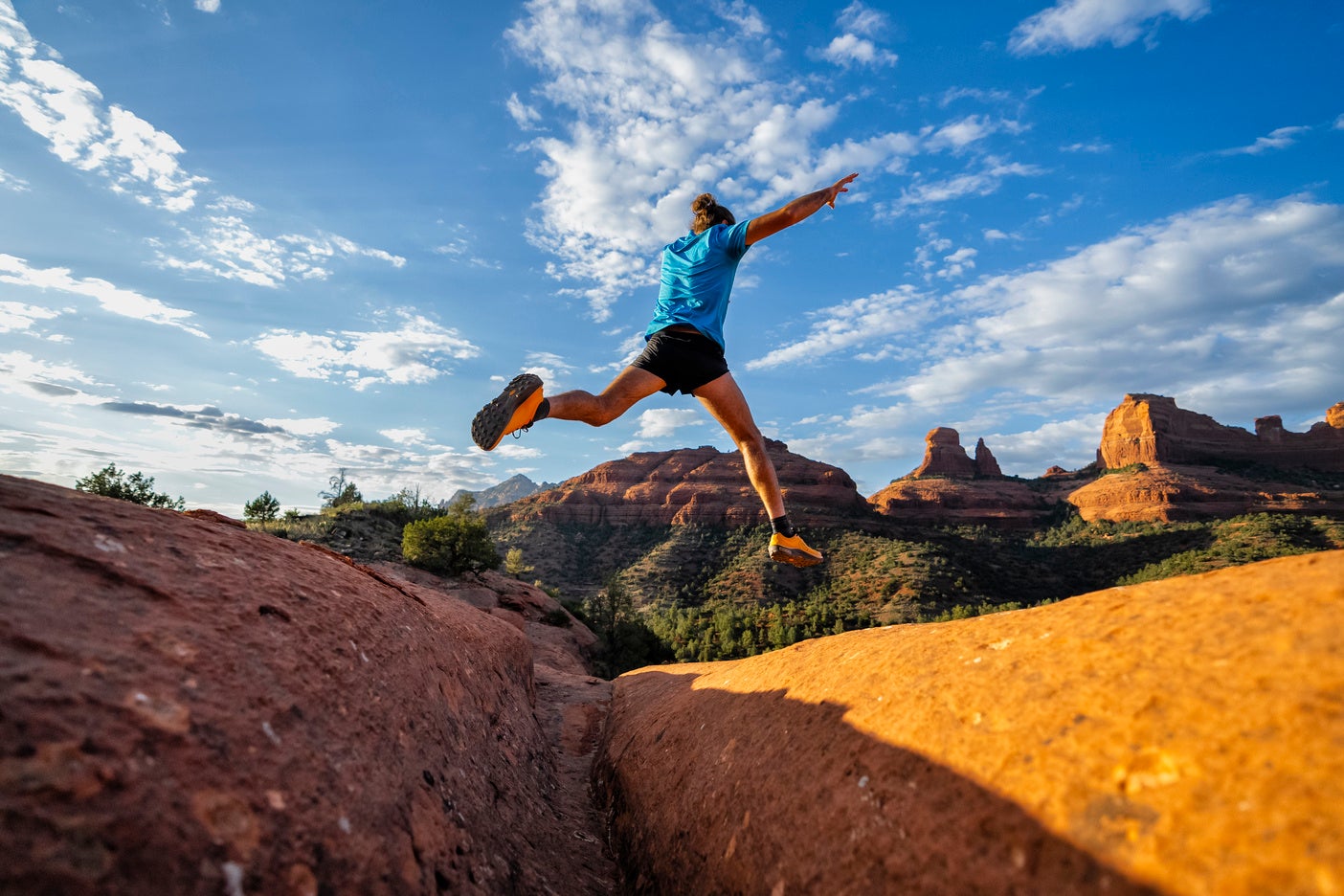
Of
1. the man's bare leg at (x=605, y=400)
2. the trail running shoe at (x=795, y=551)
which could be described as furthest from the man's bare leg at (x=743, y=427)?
the man's bare leg at (x=605, y=400)

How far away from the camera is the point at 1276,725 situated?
4.32ft

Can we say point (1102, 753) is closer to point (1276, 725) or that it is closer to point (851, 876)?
point (1276, 725)

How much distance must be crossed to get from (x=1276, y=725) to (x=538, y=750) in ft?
14.2

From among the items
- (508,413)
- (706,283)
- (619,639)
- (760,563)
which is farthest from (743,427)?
(760,563)

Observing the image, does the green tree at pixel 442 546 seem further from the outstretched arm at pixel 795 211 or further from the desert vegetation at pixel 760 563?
the outstretched arm at pixel 795 211

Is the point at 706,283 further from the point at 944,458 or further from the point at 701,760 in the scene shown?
the point at 944,458

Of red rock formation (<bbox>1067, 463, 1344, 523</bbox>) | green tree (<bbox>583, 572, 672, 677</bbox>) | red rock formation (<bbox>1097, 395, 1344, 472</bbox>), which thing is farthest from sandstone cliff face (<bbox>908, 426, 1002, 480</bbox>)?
green tree (<bbox>583, 572, 672, 677</bbox>)

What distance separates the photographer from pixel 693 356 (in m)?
4.46

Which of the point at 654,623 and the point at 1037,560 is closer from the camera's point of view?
the point at 654,623

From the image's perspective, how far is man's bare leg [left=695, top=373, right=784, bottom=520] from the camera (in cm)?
466

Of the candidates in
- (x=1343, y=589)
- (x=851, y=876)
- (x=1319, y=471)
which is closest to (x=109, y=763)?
(x=851, y=876)

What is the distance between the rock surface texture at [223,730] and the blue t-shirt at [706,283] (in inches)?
113

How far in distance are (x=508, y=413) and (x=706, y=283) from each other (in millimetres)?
1912

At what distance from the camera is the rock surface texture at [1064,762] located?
1214mm
